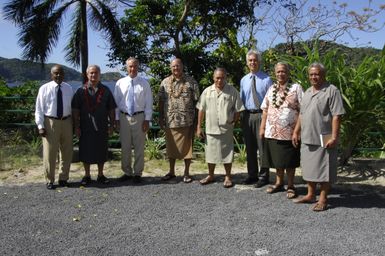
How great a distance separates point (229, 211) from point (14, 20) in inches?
423

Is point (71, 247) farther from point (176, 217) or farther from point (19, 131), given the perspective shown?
point (19, 131)

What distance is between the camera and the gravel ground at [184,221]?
12.3 feet

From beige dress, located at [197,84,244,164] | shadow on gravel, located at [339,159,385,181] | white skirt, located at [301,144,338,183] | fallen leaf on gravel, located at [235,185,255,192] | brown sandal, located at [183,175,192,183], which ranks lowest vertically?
fallen leaf on gravel, located at [235,185,255,192]

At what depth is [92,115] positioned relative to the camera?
5.80 metres

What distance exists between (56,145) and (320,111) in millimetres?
3265

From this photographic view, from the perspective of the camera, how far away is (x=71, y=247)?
377cm

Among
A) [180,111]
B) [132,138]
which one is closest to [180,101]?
[180,111]

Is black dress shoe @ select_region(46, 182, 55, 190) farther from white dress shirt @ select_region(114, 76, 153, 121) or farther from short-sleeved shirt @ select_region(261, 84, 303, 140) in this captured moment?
short-sleeved shirt @ select_region(261, 84, 303, 140)

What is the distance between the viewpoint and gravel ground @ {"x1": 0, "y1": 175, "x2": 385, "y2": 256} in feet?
12.3

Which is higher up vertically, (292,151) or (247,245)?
(292,151)

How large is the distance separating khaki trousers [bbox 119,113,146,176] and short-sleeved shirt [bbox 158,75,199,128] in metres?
0.41

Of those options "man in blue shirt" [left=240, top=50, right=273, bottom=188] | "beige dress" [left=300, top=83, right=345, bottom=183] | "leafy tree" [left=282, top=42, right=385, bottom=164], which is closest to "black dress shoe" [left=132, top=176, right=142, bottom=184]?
"man in blue shirt" [left=240, top=50, right=273, bottom=188]

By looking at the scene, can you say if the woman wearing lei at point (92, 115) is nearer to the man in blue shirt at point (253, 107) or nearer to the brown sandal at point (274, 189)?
the man in blue shirt at point (253, 107)

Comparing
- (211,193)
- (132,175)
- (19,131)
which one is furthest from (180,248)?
(19,131)
